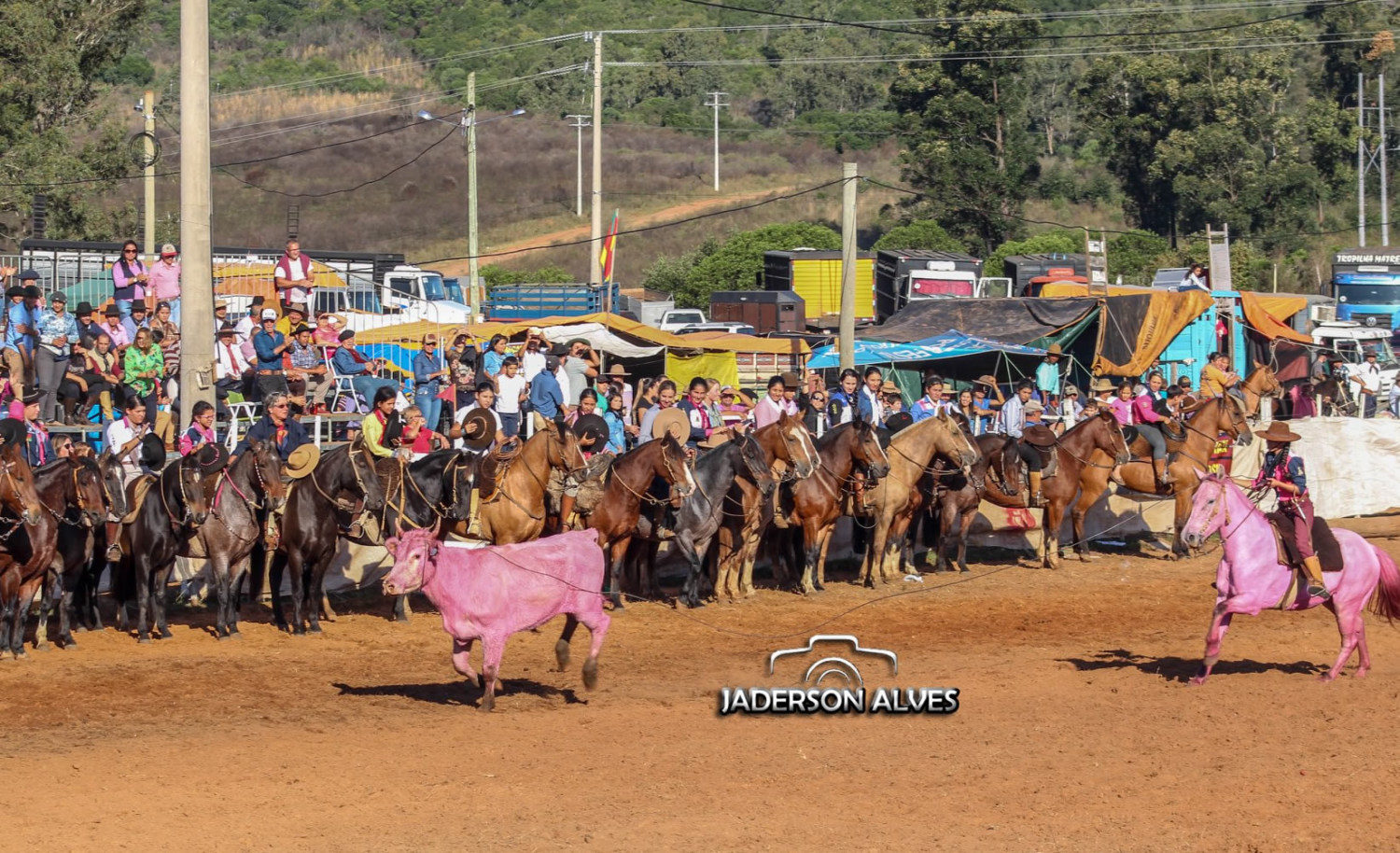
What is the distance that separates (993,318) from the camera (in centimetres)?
3300

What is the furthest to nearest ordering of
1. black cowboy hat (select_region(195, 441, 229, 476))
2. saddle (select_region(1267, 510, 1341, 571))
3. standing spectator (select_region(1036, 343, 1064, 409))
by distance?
standing spectator (select_region(1036, 343, 1064, 409)), black cowboy hat (select_region(195, 441, 229, 476)), saddle (select_region(1267, 510, 1341, 571))

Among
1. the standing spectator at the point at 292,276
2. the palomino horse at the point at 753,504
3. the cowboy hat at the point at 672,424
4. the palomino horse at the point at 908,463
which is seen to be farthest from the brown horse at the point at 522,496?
the standing spectator at the point at 292,276

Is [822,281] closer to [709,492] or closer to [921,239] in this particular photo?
[921,239]

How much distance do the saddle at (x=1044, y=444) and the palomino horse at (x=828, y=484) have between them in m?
2.67

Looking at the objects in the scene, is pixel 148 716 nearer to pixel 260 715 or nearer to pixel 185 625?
pixel 260 715

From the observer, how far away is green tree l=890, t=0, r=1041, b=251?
67.6 metres

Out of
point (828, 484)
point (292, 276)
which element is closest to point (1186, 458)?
point (828, 484)

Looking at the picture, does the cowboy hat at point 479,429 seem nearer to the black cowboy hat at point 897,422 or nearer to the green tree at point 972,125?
the black cowboy hat at point 897,422

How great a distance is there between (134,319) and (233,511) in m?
6.56

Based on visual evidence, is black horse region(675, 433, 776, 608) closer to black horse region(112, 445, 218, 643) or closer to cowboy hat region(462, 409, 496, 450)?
cowboy hat region(462, 409, 496, 450)

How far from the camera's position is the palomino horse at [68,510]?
1489 centimetres

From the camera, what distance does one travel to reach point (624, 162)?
271 feet

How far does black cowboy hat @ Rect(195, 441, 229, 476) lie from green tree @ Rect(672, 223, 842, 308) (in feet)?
146
